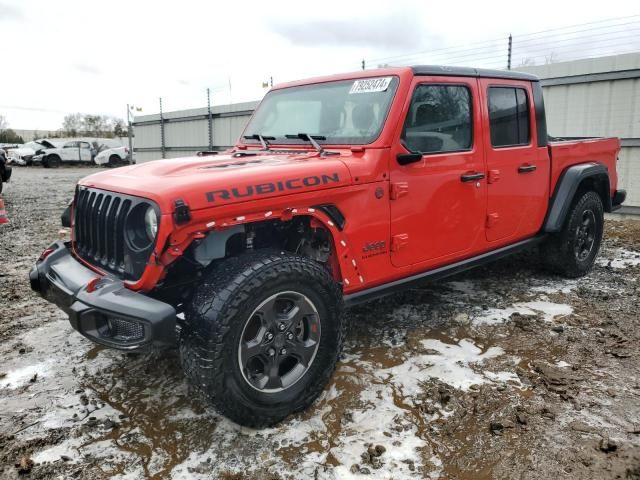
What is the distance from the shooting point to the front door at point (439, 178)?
10.8ft

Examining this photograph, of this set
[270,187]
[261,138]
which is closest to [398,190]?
[270,187]

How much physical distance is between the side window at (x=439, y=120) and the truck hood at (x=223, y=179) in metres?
0.64

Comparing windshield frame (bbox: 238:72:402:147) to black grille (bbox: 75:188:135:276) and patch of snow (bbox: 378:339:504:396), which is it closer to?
black grille (bbox: 75:188:135:276)

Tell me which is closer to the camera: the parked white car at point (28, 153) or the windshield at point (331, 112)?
the windshield at point (331, 112)

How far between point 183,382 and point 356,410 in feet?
3.68

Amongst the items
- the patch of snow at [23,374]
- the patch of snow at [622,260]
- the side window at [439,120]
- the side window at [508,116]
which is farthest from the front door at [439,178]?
the patch of snow at [622,260]

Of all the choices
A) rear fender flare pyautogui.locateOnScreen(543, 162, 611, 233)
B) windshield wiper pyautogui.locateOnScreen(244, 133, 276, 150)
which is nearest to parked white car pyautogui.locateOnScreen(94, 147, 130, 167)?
windshield wiper pyautogui.locateOnScreen(244, 133, 276, 150)

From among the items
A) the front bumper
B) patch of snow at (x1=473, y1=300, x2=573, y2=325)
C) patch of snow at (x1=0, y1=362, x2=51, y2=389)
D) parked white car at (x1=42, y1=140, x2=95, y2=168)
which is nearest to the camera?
the front bumper

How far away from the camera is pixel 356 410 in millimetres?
2850

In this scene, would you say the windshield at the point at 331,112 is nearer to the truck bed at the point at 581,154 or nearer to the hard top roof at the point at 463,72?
the hard top roof at the point at 463,72

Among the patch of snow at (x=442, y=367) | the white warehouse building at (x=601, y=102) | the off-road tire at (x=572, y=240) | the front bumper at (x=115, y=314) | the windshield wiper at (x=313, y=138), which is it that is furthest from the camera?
the white warehouse building at (x=601, y=102)

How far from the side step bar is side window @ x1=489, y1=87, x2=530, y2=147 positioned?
2.93ft

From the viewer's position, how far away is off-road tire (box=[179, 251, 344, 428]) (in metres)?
2.43

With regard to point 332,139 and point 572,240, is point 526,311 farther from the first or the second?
point 332,139
